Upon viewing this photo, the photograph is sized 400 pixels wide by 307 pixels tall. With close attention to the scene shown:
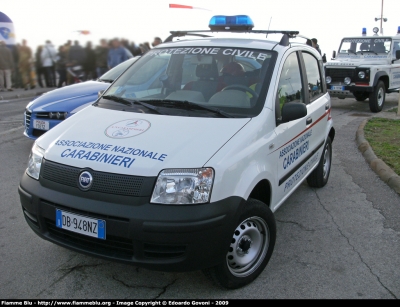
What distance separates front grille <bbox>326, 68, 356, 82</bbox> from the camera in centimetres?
1190

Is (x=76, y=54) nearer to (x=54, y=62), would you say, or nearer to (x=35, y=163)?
(x=54, y=62)

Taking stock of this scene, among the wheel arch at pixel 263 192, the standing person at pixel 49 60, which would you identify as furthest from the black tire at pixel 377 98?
the standing person at pixel 49 60

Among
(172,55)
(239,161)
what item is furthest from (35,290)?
(172,55)

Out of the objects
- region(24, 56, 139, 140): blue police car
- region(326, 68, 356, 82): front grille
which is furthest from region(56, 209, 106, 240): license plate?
region(326, 68, 356, 82): front grille

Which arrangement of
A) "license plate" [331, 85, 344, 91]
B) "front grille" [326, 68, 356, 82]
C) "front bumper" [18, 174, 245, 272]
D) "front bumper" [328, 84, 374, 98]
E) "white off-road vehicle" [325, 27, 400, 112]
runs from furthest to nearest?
"license plate" [331, 85, 344, 91], "front grille" [326, 68, 356, 82], "white off-road vehicle" [325, 27, 400, 112], "front bumper" [328, 84, 374, 98], "front bumper" [18, 174, 245, 272]

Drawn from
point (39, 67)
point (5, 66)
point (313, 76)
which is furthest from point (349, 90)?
point (5, 66)

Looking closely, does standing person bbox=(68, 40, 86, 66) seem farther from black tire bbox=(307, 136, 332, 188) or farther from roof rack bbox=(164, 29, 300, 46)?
black tire bbox=(307, 136, 332, 188)

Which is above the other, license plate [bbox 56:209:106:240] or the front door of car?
the front door of car

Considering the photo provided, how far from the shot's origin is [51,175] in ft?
9.79

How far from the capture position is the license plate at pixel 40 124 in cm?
643

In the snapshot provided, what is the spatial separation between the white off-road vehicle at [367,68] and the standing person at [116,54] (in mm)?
5801

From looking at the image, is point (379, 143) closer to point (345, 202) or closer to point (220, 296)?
point (345, 202)

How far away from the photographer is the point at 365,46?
12797mm

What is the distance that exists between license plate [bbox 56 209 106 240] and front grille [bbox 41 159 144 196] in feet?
0.64
